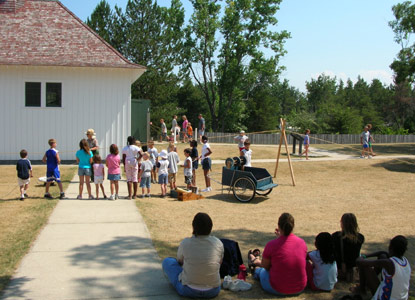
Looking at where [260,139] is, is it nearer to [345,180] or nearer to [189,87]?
[189,87]

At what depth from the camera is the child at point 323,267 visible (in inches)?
229

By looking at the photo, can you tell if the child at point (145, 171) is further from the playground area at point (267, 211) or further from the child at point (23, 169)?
the child at point (23, 169)

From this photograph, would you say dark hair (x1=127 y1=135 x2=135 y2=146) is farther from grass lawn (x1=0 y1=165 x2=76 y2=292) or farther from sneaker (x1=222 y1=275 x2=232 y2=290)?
sneaker (x1=222 y1=275 x2=232 y2=290)

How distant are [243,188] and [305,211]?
1961mm

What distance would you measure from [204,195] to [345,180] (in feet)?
21.7

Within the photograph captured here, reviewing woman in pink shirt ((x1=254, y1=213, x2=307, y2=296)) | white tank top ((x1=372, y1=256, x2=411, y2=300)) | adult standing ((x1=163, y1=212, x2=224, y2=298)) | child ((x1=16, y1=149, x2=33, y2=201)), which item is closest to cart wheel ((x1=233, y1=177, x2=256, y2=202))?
child ((x1=16, y1=149, x2=33, y2=201))

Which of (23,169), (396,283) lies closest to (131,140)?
(23,169)

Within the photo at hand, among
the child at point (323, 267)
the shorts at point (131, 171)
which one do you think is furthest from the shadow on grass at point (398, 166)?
the child at point (323, 267)

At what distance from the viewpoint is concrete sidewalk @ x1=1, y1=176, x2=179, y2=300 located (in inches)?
220

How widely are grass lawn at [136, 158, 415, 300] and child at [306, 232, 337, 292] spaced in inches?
5.2

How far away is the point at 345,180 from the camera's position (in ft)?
56.1

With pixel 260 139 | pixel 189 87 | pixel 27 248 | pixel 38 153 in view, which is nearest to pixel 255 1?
pixel 189 87

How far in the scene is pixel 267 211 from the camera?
11.4 meters

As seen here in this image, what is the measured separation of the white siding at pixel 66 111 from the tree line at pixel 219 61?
18.4 metres
